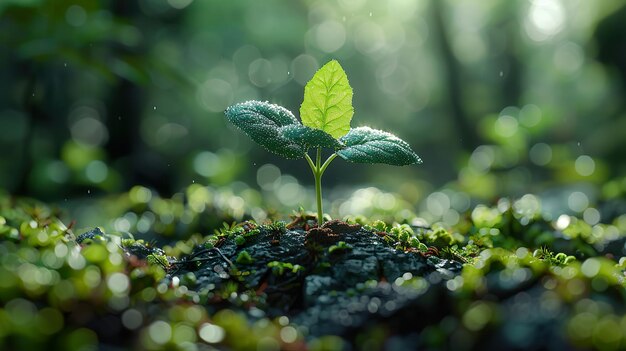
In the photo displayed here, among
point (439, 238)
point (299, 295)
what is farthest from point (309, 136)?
point (439, 238)

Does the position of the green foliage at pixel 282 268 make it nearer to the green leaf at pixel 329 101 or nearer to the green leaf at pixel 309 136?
the green leaf at pixel 309 136

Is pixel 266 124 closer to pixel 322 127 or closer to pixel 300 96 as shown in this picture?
pixel 322 127

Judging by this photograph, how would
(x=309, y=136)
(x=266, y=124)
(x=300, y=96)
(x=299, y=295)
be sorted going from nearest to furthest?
1. (x=299, y=295)
2. (x=309, y=136)
3. (x=266, y=124)
4. (x=300, y=96)

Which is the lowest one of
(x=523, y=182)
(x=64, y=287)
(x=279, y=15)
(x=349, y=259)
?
(x=64, y=287)

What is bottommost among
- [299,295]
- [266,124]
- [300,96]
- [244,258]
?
[299,295]

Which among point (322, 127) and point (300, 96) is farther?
point (300, 96)

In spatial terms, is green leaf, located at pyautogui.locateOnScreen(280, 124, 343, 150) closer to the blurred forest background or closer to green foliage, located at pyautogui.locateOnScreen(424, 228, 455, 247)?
the blurred forest background

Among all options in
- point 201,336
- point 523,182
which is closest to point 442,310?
point 201,336

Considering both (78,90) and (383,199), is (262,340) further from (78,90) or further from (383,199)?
(78,90)
